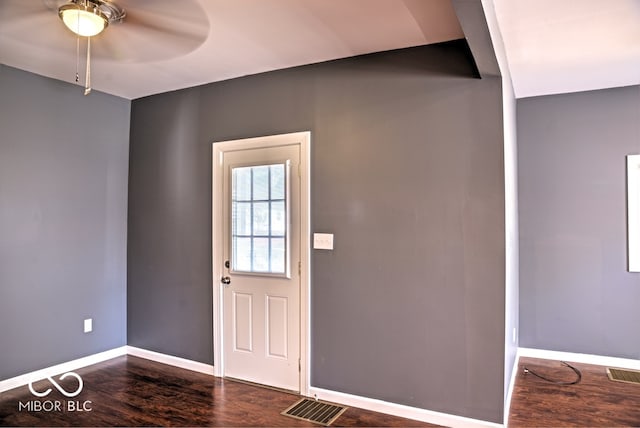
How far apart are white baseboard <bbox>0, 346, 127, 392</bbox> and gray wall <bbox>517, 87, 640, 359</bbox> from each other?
415cm

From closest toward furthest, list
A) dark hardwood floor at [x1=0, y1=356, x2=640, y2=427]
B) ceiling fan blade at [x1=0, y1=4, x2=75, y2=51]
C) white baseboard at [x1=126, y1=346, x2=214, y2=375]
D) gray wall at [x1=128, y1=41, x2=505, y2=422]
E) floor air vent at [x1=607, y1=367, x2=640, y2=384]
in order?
ceiling fan blade at [x1=0, y1=4, x2=75, y2=51] < gray wall at [x1=128, y1=41, x2=505, y2=422] < dark hardwood floor at [x1=0, y1=356, x2=640, y2=427] < floor air vent at [x1=607, y1=367, x2=640, y2=384] < white baseboard at [x1=126, y1=346, x2=214, y2=375]

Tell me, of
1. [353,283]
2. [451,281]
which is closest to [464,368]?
[451,281]

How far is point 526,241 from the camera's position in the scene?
14.3ft

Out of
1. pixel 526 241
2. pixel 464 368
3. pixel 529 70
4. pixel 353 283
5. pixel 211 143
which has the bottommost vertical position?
pixel 464 368

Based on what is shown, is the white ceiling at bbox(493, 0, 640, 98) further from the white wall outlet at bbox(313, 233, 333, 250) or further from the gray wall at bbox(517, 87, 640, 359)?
the white wall outlet at bbox(313, 233, 333, 250)

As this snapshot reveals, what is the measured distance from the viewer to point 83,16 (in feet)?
8.13

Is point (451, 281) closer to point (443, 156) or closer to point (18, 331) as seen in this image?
point (443, 156)

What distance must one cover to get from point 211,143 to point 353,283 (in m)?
1.84

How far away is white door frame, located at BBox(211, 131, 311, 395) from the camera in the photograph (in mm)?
3398

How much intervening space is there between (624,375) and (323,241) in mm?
2938

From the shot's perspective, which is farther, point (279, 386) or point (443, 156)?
point (279, 386)

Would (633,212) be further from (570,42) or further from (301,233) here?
(301,233)

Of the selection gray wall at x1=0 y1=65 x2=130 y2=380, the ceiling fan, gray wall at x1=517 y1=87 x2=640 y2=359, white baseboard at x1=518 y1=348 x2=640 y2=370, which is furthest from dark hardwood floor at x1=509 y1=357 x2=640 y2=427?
gray wall at x1=0 y1=65 x2=130 y2=380

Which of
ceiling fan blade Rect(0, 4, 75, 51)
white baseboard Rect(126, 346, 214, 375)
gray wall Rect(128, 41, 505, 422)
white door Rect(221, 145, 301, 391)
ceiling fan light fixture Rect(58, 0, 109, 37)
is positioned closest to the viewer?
ceiling fan light fixture Rect(58, 0, 109, 37)
